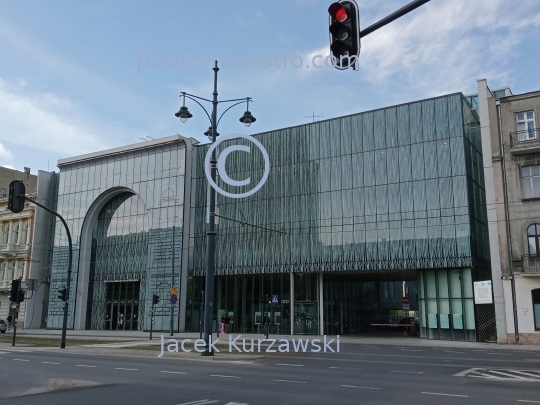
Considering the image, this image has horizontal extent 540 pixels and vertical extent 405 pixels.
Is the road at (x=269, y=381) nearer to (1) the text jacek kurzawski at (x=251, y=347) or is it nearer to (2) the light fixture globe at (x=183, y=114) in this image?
(1) the text jacek kurzawski at (x=251, y=347)

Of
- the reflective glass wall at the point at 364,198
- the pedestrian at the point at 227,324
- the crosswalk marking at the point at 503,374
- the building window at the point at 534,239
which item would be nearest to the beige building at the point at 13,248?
the reflective glass wall at the point at 364,198

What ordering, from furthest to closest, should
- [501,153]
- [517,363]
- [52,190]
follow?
1. [52,190]
2. [501,153]
3. [517,363]

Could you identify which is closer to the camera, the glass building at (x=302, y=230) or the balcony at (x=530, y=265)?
the balcony at (x=530, y=265)

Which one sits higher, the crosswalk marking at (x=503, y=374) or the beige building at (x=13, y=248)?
the beige building at (x=13, y=248)

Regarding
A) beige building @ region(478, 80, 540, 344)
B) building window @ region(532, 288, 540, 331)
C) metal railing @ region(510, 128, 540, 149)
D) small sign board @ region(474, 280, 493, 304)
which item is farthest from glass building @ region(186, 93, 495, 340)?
metal railing @ region(510, 128, 540, 149)

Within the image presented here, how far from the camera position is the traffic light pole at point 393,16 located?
7275mm

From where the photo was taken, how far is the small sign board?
32.6 metres

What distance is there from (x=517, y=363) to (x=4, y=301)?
54.8 meters

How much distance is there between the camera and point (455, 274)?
35.2 metres

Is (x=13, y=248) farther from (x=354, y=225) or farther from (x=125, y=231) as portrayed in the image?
(x=354, y=225)

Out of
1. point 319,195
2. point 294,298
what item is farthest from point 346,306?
point 319,195

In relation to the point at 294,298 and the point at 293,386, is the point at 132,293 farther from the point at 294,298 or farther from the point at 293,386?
the point at 293,386

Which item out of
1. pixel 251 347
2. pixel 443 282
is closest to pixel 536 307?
pixel 443 282

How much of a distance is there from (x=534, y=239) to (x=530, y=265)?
1.65 m
